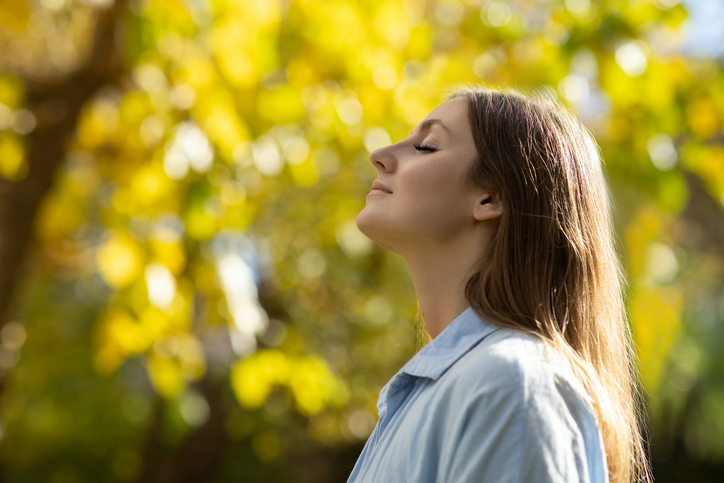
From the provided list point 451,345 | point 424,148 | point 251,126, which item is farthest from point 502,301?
point 251,126

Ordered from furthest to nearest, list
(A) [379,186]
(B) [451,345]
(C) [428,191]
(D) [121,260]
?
(D) [121,260] → (A) [379,186] → (C) [428,191] → (B) [451,345]

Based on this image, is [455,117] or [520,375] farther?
[455,117]

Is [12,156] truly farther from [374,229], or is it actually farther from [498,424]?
[498,424]

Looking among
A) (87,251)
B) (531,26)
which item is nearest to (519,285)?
(531,26)

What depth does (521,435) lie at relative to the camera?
0.86 m

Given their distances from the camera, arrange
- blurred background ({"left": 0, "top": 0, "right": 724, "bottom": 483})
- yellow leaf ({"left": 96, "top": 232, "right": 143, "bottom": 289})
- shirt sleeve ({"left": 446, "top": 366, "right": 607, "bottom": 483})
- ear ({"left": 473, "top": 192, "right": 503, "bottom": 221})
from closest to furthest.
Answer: shirt sleeve ({"left": 446, "top": 366, "right": 607, "bottom": 483}), ear ({"left": 473, "top": 192, "right": 503, "bottom": 221}), yellow leaf ({"left": 96, "top": 232, "right": 143, "bottom": 289}), blurred background ({"left": 0, "top": 0, "right": 724, "bottom": 483})

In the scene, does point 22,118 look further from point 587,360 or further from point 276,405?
point 276,405

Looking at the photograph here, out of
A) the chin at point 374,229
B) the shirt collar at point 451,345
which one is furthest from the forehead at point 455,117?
the shirt collar at point 451,345

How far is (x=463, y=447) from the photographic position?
0.88 meters

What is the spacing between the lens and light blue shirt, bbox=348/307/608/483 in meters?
0.86

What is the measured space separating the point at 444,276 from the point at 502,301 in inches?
5.8

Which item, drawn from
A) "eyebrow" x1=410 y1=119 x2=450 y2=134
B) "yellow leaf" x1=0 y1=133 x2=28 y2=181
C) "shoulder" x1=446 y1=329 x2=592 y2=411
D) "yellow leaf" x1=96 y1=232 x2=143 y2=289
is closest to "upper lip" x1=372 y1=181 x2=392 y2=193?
"eyebrow" x1=410 y1=119 x2=450 y2=134

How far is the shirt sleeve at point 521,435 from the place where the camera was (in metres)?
0.86

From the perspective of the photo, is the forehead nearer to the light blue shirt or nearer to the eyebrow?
the eyebrow
